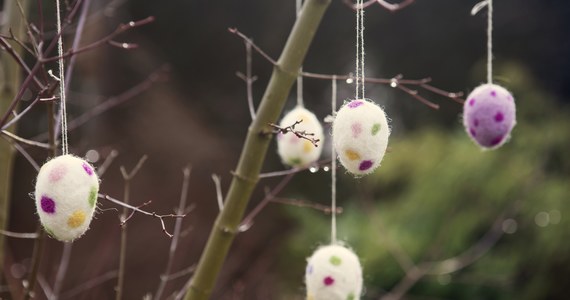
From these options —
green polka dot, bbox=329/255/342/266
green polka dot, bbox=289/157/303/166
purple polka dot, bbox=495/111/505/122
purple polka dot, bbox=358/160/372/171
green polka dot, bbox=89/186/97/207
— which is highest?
purple polka dot, bbox=495/111/505/122

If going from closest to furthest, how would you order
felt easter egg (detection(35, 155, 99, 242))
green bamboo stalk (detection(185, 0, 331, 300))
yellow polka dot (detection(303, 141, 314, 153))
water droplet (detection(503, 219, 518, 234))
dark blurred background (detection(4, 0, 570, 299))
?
felt easter egg (detection(35, 155, 99, 242)) → green bamboo stalk (detection(185, 0, 331, 300)) → yellow polka dot (detection(303, 141, 314, 153)) → water droplet (detection(503, 219, 518, 234)) → dark blurred background (detection(4, 0, 570, 299))

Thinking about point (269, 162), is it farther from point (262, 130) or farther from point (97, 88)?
point (262, 130)

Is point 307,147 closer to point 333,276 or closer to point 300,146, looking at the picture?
point 300,146

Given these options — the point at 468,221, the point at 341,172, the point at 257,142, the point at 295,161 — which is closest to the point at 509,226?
the point at 468,221

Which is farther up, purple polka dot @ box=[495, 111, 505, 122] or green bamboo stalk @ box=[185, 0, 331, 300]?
purple polka dot @ box=[495, 111, 505, 122]

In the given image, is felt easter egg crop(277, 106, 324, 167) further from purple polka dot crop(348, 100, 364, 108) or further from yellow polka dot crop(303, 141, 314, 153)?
purple polka dot crop(348, 100, 364, 108)

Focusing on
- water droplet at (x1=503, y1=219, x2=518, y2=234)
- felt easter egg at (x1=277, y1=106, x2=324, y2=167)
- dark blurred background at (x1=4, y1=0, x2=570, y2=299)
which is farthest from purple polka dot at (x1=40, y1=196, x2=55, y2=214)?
water droplet at (x1=503, y1=219, x2=518, y2=234)

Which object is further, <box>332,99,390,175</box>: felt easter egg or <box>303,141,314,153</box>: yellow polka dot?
<box>303,141,314,153</box>: yellow polka dot

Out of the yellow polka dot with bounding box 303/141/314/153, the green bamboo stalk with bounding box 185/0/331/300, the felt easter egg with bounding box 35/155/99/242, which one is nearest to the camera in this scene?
the felt easter egg with bounding box 35/155/99/242
